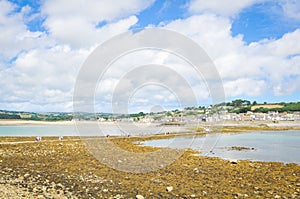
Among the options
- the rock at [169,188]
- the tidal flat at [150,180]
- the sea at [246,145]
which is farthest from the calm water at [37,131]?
the rock at [169,188]

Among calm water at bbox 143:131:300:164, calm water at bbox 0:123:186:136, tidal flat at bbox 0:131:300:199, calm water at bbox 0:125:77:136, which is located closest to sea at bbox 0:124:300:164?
calm water at bbox 143:131:300:164

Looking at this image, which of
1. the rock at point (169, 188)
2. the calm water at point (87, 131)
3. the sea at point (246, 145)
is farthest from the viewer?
the calm water at point (87, 131)

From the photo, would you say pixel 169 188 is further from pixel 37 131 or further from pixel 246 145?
pixel 37 131

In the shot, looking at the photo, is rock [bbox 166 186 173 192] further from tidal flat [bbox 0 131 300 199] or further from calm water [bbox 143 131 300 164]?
calm water [bbox 143 131 300 164]

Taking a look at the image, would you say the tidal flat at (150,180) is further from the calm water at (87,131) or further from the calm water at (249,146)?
the calm water at (87,131)

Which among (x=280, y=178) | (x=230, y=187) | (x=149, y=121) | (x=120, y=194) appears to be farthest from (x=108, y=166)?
(x=149, y=121)

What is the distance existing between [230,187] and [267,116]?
15297 cm

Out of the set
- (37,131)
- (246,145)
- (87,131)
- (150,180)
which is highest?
(150,180)

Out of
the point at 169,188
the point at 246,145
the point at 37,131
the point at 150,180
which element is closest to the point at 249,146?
the point at 246,145

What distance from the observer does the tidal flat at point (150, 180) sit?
13383mm

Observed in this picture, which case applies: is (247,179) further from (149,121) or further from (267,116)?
(267,116)

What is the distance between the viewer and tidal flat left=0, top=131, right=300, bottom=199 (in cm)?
1338

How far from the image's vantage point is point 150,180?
16.2 meters

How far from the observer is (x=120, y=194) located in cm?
1336
